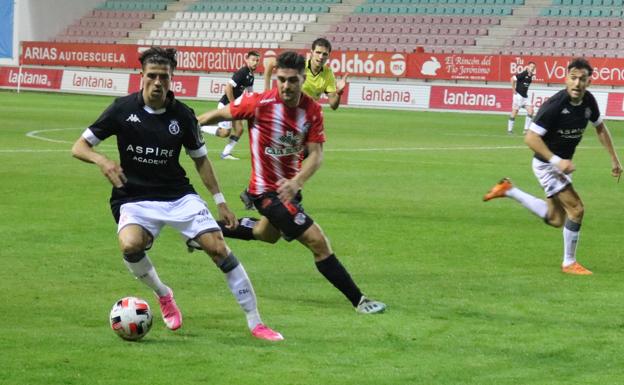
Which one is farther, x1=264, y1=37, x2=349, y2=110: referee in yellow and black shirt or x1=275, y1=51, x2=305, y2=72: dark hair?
x1=264, y1=37, x2=349, y2=110: referee in yellow and black shirt

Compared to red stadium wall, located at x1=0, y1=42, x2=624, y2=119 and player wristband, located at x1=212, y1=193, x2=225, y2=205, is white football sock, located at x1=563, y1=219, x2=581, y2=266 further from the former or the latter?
red stadium wall, located at x1=0, y1=42, x2=624, y2=119

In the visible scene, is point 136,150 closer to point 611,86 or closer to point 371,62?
point 611,86

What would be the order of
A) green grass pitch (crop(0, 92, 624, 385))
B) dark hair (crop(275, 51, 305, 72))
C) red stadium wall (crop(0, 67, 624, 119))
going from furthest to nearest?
red stadium wall (crop(0, 67, 624, 119)), dark hair (crop(275, 51, 305, 72)), green grass pitch (crop(0, 92, 624, 385))

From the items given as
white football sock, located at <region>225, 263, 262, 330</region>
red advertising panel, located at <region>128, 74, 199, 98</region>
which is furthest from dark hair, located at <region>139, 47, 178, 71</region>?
red advertising panel, located at <region>128, 74, 199, 98</region>

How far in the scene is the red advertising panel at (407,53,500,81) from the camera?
48125 mm

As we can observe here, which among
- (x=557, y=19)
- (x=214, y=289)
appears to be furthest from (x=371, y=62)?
(x=214, y=289)

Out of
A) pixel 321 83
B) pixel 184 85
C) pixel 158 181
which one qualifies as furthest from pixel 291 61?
pixel 184 85

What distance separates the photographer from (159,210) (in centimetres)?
888

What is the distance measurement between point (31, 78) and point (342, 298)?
49002mm

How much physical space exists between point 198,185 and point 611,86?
29544 mm

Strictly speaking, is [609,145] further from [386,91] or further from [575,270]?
[386,91]

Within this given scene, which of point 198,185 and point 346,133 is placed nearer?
point 198,185

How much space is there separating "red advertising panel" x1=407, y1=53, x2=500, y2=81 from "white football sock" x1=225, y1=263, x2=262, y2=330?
40.1 m

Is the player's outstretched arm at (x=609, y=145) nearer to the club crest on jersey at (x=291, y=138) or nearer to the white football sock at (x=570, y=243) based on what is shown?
the white football sock at (x=570, y=243)
